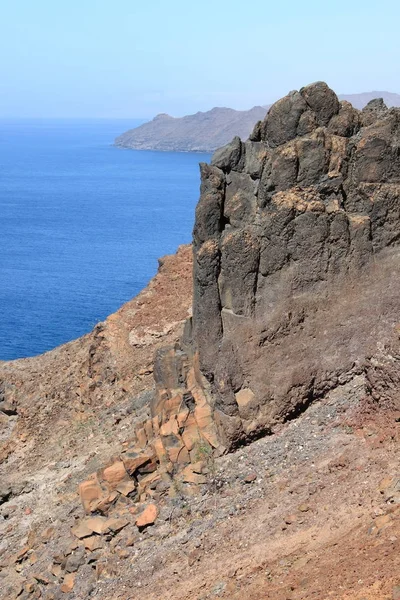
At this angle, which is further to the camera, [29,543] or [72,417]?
[72,417]

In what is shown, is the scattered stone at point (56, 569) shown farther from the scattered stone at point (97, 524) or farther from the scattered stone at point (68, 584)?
the scattered stone at point (97, 524)

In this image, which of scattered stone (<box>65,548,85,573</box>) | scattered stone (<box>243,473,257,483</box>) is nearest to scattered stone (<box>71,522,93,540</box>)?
scattered stone (<box>65,548,85,573</box>)

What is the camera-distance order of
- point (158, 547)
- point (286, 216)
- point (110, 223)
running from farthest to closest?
point (110, 223), point (286, 216), point (158, 547)

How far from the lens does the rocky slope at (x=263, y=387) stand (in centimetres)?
2153

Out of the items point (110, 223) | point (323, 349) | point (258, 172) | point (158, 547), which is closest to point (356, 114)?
point (258, 172)

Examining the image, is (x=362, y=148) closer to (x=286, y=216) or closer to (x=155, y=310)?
(x=286, y=216)

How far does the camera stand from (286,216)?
24.5 metres

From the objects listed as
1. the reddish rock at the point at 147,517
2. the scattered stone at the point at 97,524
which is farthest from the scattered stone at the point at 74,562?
the reddish rock at the point at 147,517

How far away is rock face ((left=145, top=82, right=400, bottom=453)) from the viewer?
80.4 ft

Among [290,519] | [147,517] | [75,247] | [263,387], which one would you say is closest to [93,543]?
[147,517]

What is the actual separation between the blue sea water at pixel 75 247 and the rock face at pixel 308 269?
48.8 metres

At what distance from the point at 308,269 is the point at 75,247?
332 ft

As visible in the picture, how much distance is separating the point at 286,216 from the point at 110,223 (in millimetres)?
119826

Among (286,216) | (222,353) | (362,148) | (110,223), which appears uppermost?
(362,148)
